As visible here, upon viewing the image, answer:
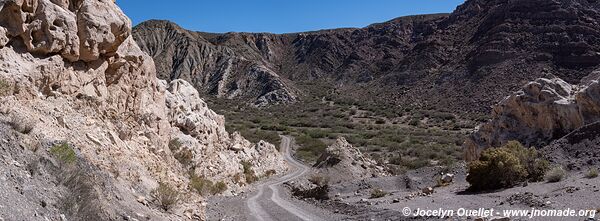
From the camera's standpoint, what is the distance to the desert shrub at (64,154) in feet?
29.2

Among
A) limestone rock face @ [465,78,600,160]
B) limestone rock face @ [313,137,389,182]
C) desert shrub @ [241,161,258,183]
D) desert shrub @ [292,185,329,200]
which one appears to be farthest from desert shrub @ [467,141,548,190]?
desert shrub @ [241,161,258,183]

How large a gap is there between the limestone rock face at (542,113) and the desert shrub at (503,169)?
392cm

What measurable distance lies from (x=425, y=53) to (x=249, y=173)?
66860mm

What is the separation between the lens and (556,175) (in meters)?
17.0

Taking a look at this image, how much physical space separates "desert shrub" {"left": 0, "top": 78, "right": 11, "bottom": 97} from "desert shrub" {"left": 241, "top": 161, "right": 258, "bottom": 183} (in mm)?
19380

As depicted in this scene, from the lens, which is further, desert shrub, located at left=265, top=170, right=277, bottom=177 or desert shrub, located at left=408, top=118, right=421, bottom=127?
desert shrub, located at left=408, top=118, right=421, bottom=127

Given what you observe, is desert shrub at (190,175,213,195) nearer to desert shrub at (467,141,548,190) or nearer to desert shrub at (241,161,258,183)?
desert shrub at (241,161,258,183)

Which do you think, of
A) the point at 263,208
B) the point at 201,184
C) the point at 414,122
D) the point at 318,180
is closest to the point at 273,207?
the point at 263,208

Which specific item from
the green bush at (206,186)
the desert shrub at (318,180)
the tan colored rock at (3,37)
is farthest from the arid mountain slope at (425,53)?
the tan colored rock at (3,37)

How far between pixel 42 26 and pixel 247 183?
18108mm

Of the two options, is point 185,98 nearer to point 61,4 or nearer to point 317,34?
point 61,4

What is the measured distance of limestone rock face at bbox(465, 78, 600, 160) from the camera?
2073 centimetres

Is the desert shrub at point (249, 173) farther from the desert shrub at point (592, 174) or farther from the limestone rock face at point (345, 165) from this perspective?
the desert shrub at point (592, 174)

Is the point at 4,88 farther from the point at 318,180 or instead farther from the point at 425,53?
the point at 425,53
